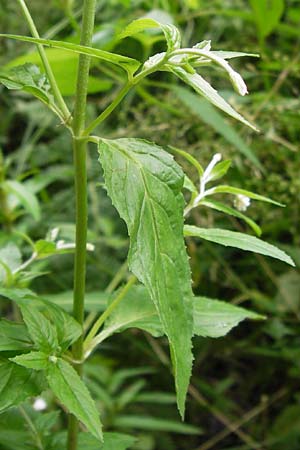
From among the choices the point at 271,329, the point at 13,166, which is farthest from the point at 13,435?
the point at 13,166

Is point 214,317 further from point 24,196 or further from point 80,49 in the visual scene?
point 24,196

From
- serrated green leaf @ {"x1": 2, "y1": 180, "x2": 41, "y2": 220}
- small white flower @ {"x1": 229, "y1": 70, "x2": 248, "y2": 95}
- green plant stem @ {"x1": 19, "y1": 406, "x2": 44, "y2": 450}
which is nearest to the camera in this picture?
small white flower @ {"x1": 229, "y1": 70, "x2": 248, "y2": 95}

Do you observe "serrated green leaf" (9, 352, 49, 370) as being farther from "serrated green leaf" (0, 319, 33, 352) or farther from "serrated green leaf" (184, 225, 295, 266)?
"serrated green leaf" (184, 225, 295, 266)

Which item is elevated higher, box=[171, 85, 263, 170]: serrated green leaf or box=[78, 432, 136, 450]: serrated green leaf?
box=[171, 85, 263, 170]: serrated green leaf

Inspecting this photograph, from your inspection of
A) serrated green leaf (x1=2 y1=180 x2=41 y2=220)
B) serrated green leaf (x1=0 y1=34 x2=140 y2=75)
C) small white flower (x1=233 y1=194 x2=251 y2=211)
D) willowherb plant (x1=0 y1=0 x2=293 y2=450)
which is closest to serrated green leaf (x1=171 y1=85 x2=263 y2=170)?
serrated green leaf (x1=2 y1=180 x2=41 y2=220)

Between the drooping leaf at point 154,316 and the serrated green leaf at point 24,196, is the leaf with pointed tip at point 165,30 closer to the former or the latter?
the drooping leaf at point 154,316

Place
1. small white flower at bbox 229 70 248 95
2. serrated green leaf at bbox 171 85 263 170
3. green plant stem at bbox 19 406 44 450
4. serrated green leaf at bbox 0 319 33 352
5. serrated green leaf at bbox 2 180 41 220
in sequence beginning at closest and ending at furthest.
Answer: small white flower at bbox 229 70 248 95
serrated green leaf at bbox 0 319 33 352
green plant stem at bbox 19 406 44 450
serrated green leaf at bbox 2 180 41 220
serrated green leaf at bbox 171 85 263 170

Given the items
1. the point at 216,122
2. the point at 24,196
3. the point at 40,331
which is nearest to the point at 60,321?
the point at 40,331
